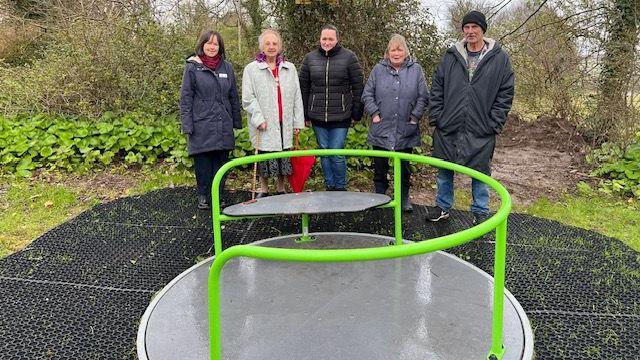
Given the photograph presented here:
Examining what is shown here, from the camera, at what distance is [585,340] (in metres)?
2.57

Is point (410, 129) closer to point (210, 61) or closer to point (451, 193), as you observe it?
point (451, 193)

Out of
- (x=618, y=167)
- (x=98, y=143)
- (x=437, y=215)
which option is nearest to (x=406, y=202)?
(x=437, y=215)

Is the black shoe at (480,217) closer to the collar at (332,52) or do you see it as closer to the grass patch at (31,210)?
the collar at (332,52)

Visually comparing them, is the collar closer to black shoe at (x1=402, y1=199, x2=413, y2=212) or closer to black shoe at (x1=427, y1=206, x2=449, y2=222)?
black shoe at (x1=402, y1=199, x2=413, y2=212)

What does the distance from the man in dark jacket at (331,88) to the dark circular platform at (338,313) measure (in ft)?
4.72

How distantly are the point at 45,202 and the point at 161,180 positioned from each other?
1.05 meters

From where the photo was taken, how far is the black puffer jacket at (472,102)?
3525 mm

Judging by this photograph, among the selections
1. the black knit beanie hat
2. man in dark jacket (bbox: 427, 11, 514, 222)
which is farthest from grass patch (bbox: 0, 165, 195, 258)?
the black knit beanie hat

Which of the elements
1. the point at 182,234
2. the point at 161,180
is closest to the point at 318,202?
the point at 182,234

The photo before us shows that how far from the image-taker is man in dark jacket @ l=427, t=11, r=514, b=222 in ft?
11.5

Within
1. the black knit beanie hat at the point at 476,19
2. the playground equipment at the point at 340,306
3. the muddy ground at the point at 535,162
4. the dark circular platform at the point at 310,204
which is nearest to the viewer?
the playground equipment at the point at 340,306

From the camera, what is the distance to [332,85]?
412 centimetres

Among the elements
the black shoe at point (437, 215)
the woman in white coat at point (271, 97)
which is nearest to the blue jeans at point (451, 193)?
the black shoe at point (437, 215)

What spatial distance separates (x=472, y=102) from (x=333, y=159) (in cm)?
133
